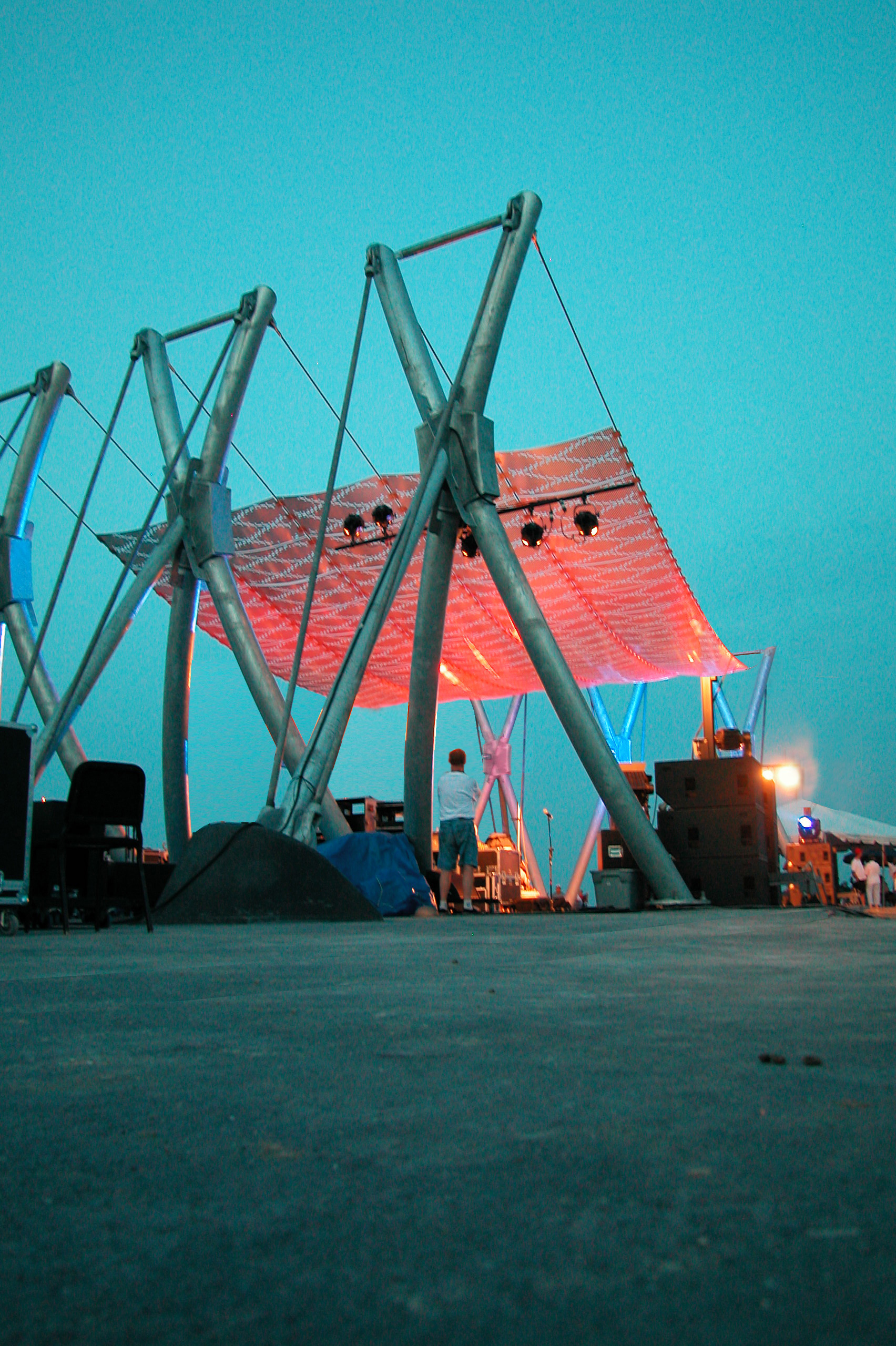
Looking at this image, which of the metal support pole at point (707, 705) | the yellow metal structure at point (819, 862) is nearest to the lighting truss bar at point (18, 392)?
the metal support pole at point (707, 705)

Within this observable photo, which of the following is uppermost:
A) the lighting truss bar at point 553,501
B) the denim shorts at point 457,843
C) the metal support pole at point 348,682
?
the lighting truss bar at point 553,501

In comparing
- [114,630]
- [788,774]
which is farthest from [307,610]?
[788,774]

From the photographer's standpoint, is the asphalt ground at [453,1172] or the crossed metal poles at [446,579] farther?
the crossed metal poles at [446,579]

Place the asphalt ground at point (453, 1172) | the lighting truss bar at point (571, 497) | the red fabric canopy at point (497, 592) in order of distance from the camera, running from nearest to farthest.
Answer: the asphalt ground at point (453, 1172)
the lighting truss bar at point (571, 497)
the red fabric canopy at point (497, 592)

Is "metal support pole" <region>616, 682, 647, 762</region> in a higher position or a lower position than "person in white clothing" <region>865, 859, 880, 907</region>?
higher

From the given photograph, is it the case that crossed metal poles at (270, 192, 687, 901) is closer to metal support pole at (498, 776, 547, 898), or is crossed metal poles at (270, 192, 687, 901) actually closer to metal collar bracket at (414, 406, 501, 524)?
metal collar bracket at (414, 406, 501, 524)

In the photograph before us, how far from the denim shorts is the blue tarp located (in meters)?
0.41

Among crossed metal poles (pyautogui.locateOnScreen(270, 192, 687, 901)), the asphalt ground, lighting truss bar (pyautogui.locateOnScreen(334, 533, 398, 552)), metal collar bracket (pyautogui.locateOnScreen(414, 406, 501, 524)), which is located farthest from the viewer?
lighting truss bar (pyautogui.locateOnScreen(334, 533, 398, 552))

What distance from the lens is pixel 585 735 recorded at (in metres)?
11.9

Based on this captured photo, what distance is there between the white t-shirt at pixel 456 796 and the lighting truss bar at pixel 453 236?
6768mm

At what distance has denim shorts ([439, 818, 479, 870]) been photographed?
1183 centimetres

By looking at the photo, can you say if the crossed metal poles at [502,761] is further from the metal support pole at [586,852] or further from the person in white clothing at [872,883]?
the person in white clothing at [872,883]

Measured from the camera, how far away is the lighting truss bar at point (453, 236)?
44.4 ft

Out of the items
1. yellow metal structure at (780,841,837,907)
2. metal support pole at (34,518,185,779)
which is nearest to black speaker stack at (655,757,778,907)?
metal support pole at (34,518,185,779)
